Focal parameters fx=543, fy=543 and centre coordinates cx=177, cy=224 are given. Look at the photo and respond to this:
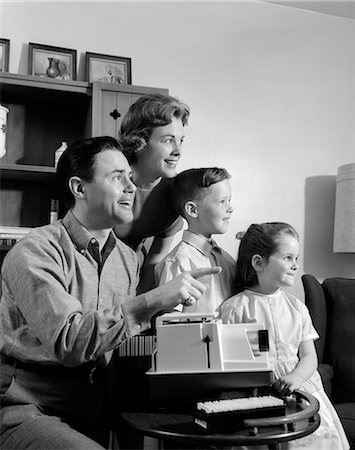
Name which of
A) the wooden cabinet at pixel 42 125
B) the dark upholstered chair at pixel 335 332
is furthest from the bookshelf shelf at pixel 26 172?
the dark upholstered chair at pixel 335 332

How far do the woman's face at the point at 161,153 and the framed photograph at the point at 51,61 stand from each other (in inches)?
44.6

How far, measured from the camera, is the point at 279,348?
200 centimetres

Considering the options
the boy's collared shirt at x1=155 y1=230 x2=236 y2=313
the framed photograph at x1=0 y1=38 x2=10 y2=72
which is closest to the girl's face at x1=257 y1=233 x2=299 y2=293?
the boy's collared shirt at x1=155 y1=230 x2=236 y2=313

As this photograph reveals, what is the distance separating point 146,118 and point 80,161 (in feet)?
1.52

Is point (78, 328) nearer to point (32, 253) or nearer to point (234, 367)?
point (32, 253)

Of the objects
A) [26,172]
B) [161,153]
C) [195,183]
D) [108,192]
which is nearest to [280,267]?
[195,183]

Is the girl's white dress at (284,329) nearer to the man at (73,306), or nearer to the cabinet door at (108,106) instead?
the man at (73,306)

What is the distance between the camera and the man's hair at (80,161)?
1740 millimetres

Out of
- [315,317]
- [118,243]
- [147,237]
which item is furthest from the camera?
[315,317]

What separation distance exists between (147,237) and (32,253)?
72cm

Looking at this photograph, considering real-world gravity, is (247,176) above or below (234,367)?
above

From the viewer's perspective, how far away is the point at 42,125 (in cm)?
302

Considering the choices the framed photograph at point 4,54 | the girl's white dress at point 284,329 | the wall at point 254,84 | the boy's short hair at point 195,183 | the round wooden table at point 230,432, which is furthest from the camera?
the wall at point 254,84

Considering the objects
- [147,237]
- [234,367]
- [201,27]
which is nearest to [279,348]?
[234,367]
